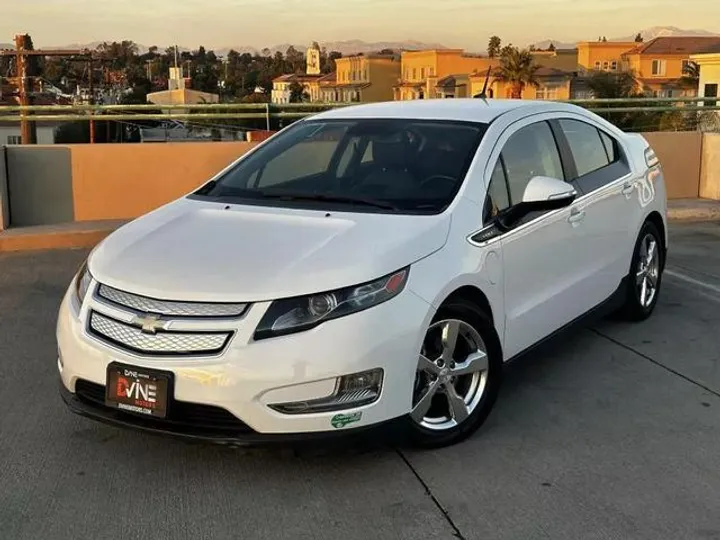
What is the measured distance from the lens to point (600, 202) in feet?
17.7

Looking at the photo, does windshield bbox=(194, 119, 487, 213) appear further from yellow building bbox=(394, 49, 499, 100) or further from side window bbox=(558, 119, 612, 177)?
yellow building bbox=(394, 49, 499, 100)

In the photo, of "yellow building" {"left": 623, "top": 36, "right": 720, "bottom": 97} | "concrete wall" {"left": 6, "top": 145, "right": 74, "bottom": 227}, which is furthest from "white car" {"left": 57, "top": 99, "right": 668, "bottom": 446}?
"yellow building" {"left": 623, "top": 36, "right": 720, "bottom": 97}

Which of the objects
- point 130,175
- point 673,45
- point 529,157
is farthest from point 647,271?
point 673,45

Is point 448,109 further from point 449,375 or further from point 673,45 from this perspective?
point 673,45

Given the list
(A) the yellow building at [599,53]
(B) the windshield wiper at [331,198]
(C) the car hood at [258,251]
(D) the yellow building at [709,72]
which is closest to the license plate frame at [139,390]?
(C) the car hood at [258,251]

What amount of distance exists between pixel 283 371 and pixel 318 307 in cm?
30

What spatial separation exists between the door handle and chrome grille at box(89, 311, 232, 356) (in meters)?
2.37

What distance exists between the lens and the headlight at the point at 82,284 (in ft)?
13.0

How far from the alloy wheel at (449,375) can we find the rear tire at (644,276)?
216cm

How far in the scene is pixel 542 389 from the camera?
4.92 metres

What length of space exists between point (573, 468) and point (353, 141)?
2228mm

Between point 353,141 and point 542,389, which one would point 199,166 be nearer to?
point 353,141

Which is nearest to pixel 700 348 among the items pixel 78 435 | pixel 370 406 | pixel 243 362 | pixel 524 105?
pixel 524 105

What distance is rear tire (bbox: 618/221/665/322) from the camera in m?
6.00
